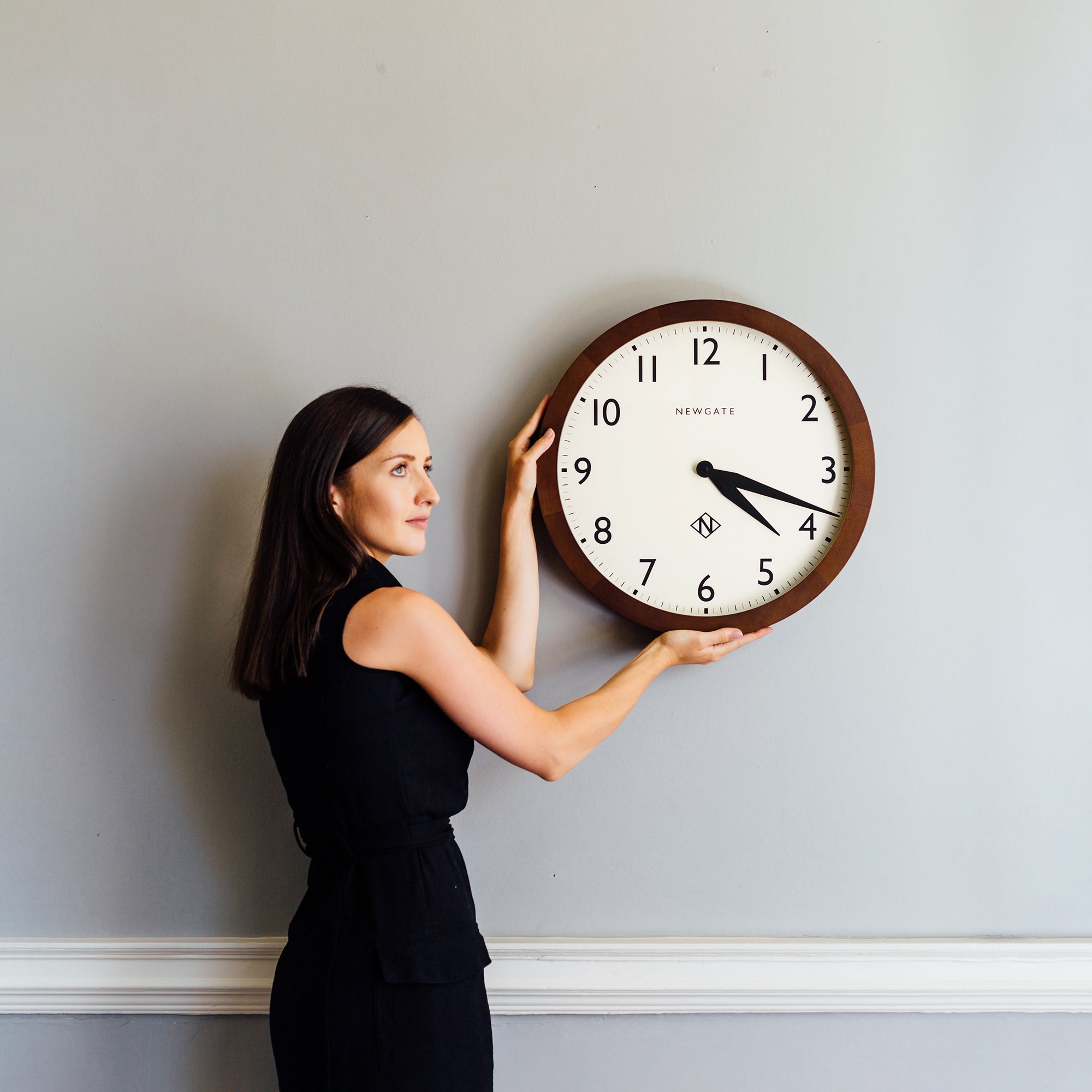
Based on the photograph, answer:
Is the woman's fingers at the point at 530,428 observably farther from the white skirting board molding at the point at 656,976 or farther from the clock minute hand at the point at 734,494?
the white skirting board molding at the point at 656,976

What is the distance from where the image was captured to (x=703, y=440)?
1203 millimetres

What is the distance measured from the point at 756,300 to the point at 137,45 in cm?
105

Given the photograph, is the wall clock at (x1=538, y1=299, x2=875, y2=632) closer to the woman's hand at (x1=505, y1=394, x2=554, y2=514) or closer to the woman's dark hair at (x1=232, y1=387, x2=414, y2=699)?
the woman's hand at (x1=505, y1=394, x2=554, y2=514)

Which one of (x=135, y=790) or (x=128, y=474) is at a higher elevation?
(x=128, y=474)

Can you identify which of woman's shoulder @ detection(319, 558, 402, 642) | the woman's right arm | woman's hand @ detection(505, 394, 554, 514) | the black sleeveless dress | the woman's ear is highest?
woman's hand @ detection(505, 394, 554, 514)

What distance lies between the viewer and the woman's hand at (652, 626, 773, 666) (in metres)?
1.15

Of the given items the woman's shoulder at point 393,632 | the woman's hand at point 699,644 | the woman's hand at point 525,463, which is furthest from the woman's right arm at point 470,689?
the woman's hand at point 525,463

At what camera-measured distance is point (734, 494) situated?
1.20 m

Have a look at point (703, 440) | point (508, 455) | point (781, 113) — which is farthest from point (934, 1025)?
point (781, 113)

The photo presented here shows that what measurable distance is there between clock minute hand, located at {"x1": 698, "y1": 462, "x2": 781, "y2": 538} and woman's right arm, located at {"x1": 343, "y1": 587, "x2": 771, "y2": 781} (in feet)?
1.12

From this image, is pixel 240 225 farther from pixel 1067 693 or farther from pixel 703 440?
pixel 1067 693

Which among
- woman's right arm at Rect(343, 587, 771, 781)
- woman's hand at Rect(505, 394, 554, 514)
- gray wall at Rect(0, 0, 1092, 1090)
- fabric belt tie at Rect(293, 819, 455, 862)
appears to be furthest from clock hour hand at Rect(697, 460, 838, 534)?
fabric belt tie at Rect(293, 819, 455, 862)

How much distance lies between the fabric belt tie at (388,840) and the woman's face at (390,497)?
352mm

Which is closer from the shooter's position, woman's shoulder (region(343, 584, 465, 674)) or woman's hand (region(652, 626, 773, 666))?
woman's shoulder (region(343, 584, 465, 674))
